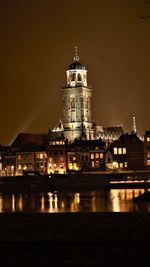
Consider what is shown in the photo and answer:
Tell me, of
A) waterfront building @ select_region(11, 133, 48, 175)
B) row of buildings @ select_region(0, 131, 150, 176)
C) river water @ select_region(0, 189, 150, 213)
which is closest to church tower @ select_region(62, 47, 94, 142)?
row of buildings @ select_region(0, 131, 150, 176)

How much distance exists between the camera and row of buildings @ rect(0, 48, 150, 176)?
10694cm

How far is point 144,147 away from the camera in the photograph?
106438 mm

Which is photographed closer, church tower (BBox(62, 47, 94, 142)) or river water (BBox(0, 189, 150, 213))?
river water (BBox(0, 189, 150, 213))
